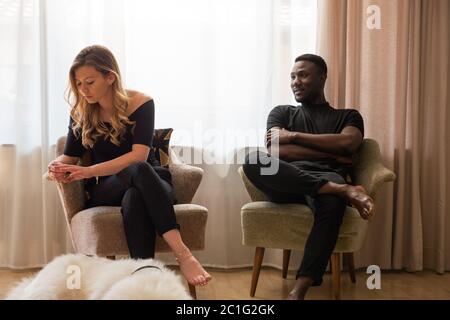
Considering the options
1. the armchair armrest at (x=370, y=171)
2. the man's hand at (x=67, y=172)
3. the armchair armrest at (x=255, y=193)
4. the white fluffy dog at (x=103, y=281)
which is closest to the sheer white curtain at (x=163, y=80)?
the armchair armrest at (x=255, y=193)

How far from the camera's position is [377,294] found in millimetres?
2580

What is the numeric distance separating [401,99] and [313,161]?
0.76 metres

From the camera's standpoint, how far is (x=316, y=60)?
277 centimetres

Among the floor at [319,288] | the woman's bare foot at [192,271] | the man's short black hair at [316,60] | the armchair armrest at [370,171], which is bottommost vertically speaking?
the floor at [319,288]

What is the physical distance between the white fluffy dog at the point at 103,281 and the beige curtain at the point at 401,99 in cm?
189

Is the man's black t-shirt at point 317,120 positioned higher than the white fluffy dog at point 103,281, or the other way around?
the man's black t-shirt at point 317,120

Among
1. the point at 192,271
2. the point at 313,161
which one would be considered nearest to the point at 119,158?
the point at 192,271

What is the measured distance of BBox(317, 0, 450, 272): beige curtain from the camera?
2943mm

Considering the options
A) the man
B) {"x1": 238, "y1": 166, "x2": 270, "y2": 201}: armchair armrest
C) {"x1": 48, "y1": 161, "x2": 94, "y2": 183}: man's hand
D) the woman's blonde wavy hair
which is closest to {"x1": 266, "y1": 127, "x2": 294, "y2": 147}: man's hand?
the man

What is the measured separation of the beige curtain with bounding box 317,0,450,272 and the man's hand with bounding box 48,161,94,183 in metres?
1.45

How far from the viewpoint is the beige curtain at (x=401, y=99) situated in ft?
9.66

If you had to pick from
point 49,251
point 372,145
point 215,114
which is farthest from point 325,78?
point 49,251

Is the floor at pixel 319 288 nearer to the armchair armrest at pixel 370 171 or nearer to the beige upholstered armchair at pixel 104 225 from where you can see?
the beige upholstered armchair at pixel 104 225

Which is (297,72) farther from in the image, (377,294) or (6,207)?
(6,207)
